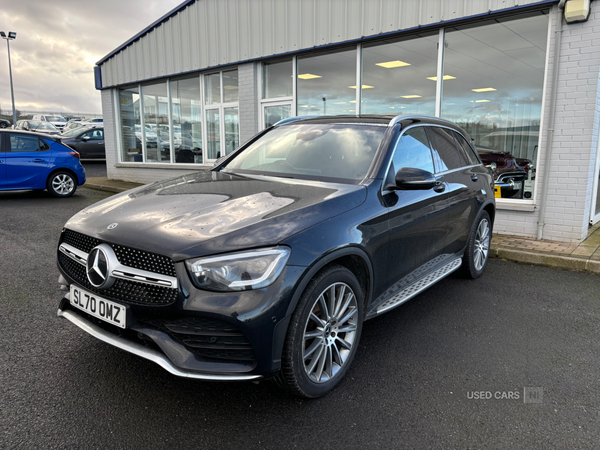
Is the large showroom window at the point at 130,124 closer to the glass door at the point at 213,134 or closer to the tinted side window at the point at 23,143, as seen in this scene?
the glass door at the point at 213,134

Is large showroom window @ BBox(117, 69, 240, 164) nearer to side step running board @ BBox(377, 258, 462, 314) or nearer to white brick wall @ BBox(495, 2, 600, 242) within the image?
white brick wall @ BBox(495, 2, 600, 242)

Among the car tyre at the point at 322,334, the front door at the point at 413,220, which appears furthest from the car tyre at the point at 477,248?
the car tyre at the point at 322,334

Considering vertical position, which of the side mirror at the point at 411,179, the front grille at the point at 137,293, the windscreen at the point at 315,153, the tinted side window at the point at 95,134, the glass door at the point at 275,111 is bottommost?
the front grille at the point at 137,293

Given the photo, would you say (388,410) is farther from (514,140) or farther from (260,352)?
(514,140)

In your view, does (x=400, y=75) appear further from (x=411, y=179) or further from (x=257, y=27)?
(x=411, y=179)

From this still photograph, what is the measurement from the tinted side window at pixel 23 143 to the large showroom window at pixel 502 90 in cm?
922

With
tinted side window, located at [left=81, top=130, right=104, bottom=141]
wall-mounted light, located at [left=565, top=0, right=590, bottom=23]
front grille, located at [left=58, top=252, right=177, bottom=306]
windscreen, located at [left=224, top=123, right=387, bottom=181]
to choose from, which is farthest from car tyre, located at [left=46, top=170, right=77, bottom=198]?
wall-mounted light, located at [left=565, top=0, right=590, bottom=23]

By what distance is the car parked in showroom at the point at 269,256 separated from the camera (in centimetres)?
223

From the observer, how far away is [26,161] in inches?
409

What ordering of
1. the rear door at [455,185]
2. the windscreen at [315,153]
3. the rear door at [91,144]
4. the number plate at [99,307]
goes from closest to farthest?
the number plate at [99,307] → the windscreen at [315,153] → the rear door at [455,185] → the rear door at [91,144]

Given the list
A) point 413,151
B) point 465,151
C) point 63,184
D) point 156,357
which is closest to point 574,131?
point 465,151

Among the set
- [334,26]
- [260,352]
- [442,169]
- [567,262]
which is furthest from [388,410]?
[334,26]

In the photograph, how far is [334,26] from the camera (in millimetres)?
8648

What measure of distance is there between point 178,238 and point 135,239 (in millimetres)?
257
